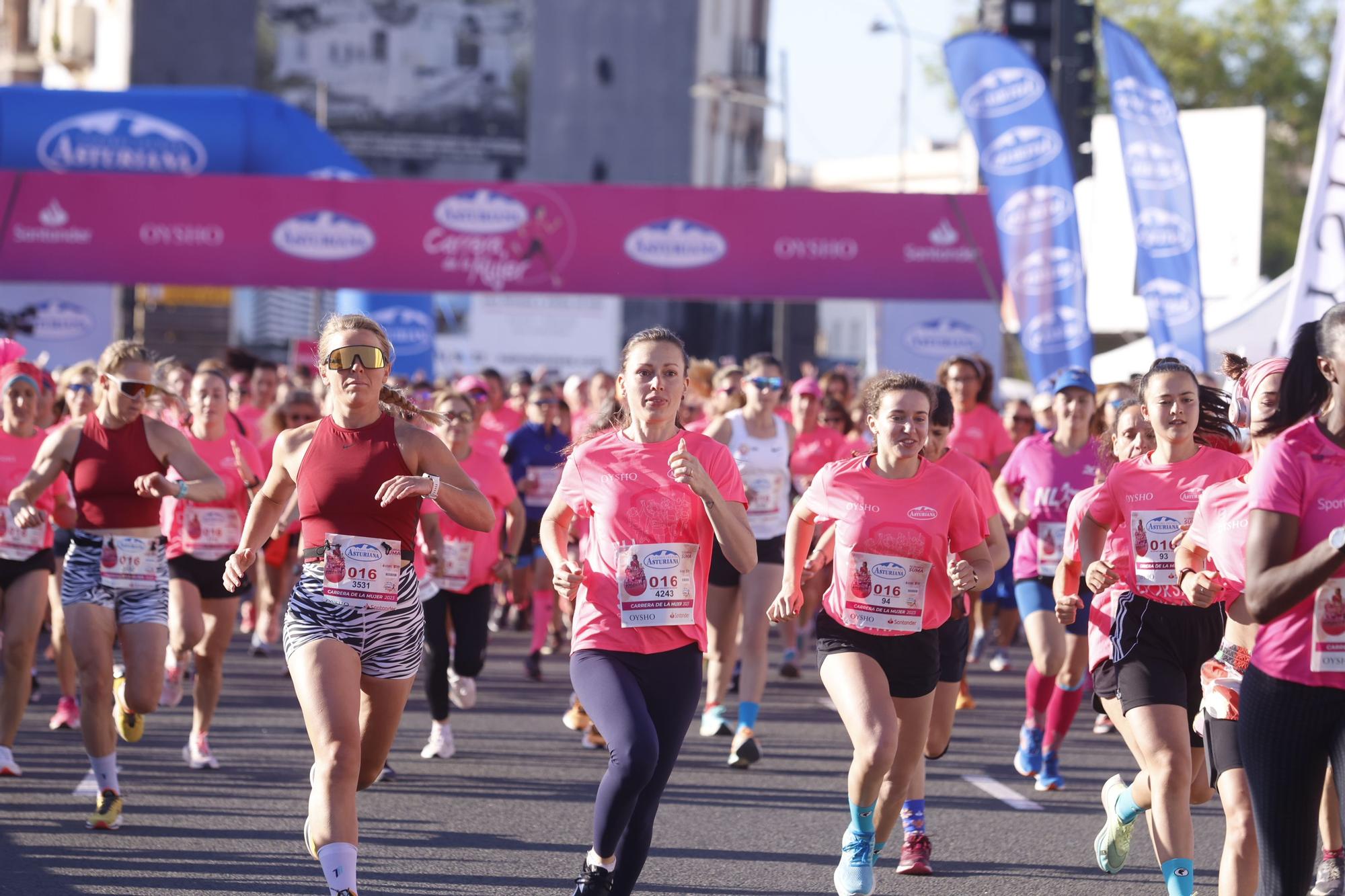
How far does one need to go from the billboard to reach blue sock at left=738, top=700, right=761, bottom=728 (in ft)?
115

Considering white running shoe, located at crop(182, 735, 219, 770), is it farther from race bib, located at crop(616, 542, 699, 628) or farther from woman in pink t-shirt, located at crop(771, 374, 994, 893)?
race bib, located at crop(616, 542, 699, 628)

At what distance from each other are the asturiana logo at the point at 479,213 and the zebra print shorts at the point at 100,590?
1344 cm

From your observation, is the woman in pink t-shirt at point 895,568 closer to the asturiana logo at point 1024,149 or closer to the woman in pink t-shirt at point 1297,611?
the woman in pink t-shirt at point 1297,611

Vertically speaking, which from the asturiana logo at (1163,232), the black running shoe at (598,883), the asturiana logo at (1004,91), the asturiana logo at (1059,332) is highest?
the asturiana logo at (1004,91)

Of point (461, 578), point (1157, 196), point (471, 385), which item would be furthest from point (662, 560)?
point (1157, 196)

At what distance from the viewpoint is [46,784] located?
26.5ft

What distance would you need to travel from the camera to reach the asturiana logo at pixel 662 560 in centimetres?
546

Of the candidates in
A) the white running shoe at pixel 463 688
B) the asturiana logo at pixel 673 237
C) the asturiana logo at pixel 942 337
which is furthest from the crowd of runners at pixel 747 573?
the asturiana logo at pixel 942 337

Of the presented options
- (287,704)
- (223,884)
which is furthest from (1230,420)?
(287,704)

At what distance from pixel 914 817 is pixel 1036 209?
834 centimetres

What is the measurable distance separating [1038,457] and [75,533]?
4.82 meters

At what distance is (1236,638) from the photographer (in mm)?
5383

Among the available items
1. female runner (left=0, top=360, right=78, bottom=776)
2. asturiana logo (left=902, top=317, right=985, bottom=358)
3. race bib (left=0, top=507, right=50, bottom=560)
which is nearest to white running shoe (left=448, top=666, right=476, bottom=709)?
female runner (left=0, top=360, right=78, bottom=776)

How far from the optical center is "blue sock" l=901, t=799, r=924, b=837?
268 inches
